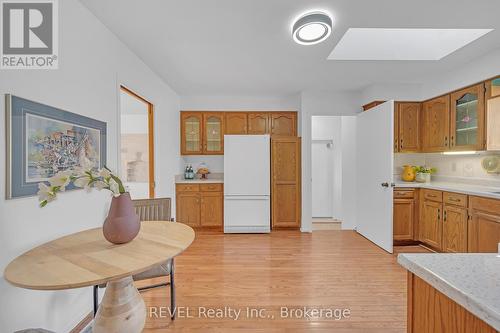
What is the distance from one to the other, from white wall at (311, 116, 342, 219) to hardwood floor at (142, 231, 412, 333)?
1.53 metres

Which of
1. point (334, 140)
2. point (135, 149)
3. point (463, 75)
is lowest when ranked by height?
point (135, 149)

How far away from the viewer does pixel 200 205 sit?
4188mm

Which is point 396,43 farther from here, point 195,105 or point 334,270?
point 195,105

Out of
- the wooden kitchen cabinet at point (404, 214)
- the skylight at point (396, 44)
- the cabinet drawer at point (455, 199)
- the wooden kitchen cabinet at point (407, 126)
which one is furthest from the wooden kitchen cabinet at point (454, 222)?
the skylight at point (396, 44)

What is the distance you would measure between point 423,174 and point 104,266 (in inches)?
165

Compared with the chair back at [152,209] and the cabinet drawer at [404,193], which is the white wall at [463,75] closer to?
the cabinet drawer at [404,193]

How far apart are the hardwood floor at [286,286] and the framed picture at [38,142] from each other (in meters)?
1.35

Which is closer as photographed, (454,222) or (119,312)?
(119,312)

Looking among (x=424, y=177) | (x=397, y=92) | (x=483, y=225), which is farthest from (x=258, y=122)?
(x=483, y=225)

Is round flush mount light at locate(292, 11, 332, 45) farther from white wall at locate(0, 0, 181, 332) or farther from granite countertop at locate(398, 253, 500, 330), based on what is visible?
granite countertop at locate(398, 253, 500, 330)

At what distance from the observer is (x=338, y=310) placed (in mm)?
1987

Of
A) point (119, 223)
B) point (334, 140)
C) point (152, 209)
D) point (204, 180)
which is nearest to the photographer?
point (119, 223)

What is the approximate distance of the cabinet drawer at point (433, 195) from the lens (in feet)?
9.82

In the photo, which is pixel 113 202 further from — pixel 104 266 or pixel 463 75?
pixel 463 75
